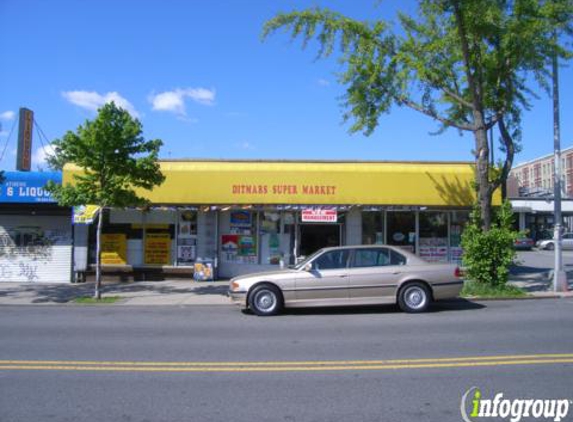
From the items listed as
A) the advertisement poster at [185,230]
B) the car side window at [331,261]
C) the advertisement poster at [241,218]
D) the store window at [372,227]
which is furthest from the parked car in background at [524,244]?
the car side window at [331,261]

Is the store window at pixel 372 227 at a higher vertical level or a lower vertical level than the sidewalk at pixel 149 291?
higher

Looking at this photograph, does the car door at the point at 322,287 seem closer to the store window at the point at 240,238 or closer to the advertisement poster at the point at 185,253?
the store window at the point at 240,238

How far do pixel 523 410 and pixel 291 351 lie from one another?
324 cm

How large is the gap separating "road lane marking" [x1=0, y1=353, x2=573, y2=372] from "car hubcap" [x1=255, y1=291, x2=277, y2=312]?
3904 millimetres

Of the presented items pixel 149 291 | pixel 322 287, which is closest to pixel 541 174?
pixel 149 291

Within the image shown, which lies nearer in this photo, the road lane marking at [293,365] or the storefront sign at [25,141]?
the road lane marking at [293,365]

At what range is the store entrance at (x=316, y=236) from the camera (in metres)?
17.7

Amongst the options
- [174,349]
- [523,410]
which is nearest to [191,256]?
[174,349]

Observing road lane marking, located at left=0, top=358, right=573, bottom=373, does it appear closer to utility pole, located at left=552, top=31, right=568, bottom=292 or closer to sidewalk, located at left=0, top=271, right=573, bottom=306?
sidewalk, located at left=0, top=271, right=573, bottom=306

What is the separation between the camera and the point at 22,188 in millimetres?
17234

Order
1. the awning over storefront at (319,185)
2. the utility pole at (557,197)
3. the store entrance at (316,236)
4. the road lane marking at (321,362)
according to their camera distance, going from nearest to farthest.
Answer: the road lane marking at (321,362)
the utility pole at (557,197)
the awning over storefront at (319,185)
the store entrance at (316,236)

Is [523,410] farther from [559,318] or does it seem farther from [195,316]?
[195,316]

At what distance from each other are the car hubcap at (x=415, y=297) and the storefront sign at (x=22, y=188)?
12929mm

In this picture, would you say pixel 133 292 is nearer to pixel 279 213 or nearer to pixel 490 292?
pixel 279 213
